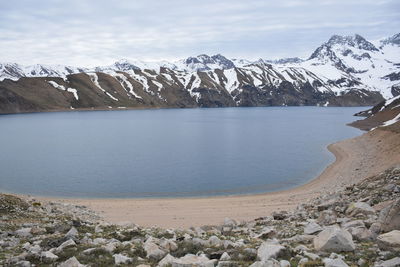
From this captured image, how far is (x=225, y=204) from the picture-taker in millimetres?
37156

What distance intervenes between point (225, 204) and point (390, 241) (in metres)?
24.9

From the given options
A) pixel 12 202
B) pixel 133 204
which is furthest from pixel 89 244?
pixel 133 204

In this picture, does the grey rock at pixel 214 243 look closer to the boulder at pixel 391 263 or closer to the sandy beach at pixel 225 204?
the boulder at pixel 391 263

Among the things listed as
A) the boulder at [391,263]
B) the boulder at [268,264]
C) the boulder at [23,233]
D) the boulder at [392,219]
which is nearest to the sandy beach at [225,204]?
the boulder at [23,233]

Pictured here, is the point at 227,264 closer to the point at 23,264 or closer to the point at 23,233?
the point at 23,264

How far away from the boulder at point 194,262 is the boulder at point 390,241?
17.5 feet

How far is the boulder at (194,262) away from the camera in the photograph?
11570 mm

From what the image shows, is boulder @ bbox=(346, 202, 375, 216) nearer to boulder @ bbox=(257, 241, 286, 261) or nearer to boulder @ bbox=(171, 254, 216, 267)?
boulder @ bbox=(257, 241, 286, 261)

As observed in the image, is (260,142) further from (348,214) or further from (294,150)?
(348,214)

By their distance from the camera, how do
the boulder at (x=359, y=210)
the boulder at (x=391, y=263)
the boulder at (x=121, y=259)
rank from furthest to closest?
the boulder at (x=359, y=210)
the boulder at (x=121, y=259)
the boulder at (x=391, y=263)

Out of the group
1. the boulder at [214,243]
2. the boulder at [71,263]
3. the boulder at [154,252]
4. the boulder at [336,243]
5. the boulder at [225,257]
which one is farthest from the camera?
the boulder at [214,243]

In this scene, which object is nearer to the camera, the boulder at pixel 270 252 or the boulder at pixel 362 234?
the boulder at pixel 270 252

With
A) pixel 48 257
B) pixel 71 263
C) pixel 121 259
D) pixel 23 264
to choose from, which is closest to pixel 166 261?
pixel 121 259

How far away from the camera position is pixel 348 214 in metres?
21.0
